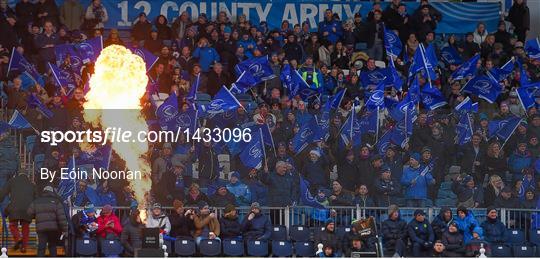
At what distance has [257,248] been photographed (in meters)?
27.2

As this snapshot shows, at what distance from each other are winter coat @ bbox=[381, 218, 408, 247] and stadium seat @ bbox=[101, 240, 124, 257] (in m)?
4.52

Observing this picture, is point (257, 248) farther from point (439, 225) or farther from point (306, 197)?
point (439, 225)

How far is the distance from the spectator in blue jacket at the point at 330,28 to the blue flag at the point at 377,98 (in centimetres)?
361

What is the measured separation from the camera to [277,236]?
27672 mm

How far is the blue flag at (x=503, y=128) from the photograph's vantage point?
94.3ft

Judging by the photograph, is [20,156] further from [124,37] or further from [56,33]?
[124,37]

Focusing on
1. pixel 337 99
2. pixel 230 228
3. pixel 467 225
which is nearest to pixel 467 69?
pixel 337 99

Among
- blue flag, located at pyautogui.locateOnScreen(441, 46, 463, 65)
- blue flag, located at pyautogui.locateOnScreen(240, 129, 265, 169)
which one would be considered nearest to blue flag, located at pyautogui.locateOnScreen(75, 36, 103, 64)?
blue flag, located at pyautogui.locateOnScreen(240, 129, 265, 169)

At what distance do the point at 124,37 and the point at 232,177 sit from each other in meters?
8.26

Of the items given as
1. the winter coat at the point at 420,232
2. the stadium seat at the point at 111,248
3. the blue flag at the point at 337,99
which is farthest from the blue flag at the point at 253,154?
the blue flag at the point at 337,99

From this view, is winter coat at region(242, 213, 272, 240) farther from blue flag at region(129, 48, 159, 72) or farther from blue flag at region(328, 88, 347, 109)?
blue flag at region(129, 48, 159, 72)

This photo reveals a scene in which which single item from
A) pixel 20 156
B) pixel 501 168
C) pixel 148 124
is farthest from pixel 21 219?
pixel 501 168

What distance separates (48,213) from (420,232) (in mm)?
6401

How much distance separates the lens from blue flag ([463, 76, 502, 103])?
32.4m
